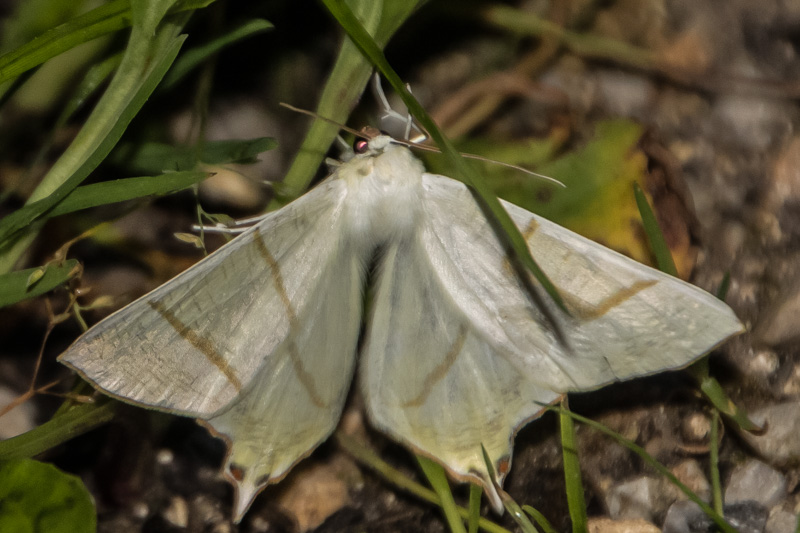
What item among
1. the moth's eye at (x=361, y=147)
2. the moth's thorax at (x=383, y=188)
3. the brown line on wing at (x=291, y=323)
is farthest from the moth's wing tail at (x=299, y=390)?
the moth's eye at (x=361, y=147)

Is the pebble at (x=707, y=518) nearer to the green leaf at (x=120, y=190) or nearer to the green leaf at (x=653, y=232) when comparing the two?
the green leaf at (x=653, y=232)

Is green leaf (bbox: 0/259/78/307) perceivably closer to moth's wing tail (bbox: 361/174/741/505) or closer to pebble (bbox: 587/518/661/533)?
moth's wing tail (bbox: 361/174/741/505)

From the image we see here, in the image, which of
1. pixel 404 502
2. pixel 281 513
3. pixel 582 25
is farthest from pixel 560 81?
pixel 281 513

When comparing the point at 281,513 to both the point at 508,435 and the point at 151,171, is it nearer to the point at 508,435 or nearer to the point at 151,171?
the point at 508,435

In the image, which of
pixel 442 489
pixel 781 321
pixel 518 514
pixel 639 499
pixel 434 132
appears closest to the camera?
pixel 434 132

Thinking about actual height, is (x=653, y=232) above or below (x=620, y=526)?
above

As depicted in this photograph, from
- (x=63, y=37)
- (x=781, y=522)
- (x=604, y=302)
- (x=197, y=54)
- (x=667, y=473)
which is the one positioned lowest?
(x=781, y=522)

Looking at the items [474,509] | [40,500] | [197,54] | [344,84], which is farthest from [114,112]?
[474,509]

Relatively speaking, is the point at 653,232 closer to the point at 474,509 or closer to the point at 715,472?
the point at 715,472
